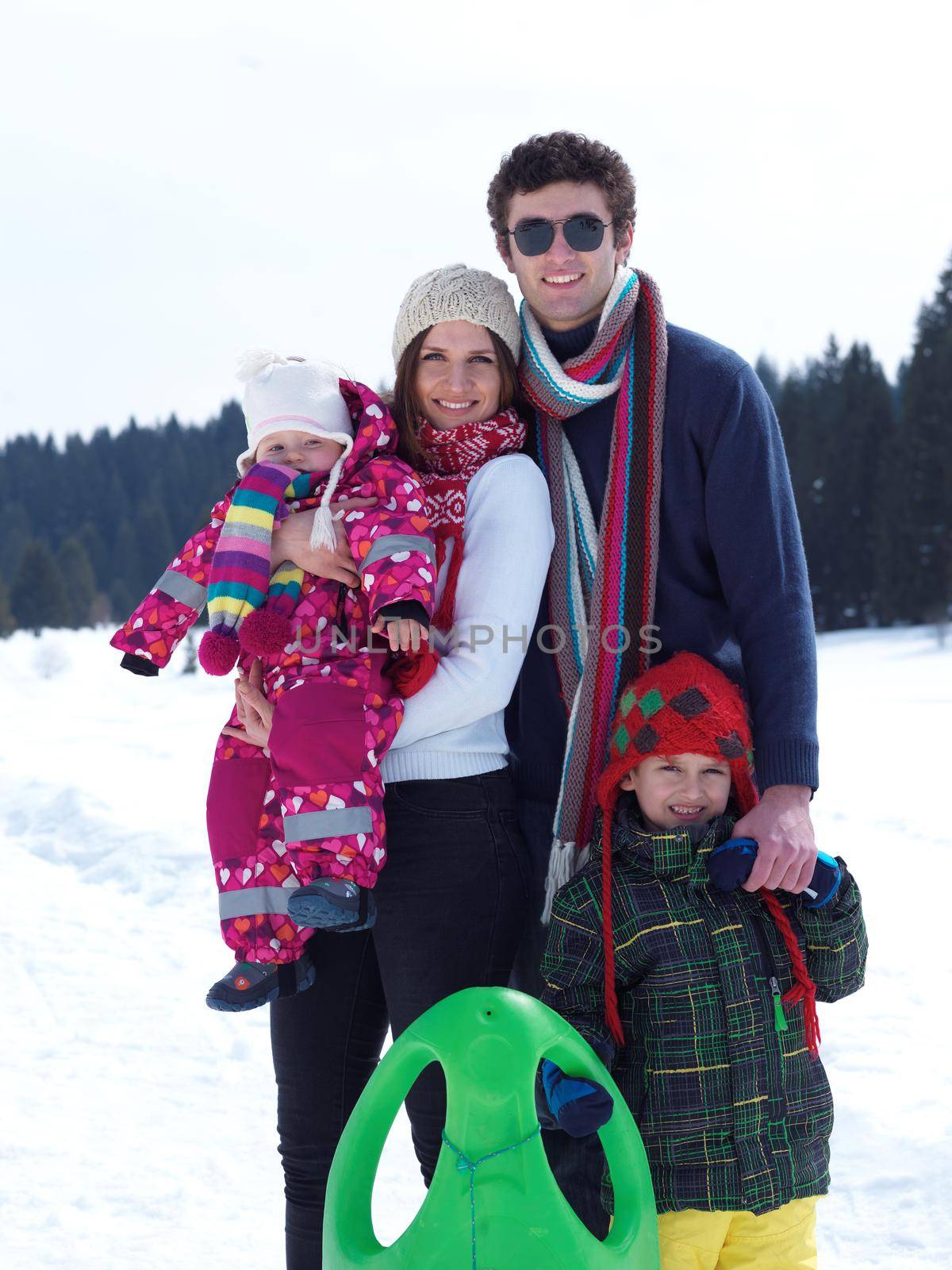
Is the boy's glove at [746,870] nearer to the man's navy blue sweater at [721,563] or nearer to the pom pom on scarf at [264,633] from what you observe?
the man's navy blue sweater at [721,563]

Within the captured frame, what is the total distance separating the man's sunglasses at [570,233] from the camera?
2231 millimetres

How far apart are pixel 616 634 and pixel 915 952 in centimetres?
302

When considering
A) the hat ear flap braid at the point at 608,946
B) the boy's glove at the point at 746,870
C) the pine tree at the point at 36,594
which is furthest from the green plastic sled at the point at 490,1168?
the pine tree at the point at 36,594

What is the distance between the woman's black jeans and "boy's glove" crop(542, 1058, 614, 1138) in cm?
30

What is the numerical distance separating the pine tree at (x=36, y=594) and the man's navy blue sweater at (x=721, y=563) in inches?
1719

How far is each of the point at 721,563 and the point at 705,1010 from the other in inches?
31.4

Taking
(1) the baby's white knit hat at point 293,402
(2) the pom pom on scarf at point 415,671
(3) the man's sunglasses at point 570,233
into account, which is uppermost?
(3) the man's sunglasses at point 570,233

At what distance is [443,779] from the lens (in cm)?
204

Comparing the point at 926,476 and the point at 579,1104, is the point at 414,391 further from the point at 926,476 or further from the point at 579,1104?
the point at 926,476

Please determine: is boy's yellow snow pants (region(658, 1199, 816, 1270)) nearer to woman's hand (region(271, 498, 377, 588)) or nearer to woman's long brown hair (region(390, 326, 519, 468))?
woman's hand (region(271, 498, 377, 588))

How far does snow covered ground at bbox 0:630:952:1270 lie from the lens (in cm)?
283

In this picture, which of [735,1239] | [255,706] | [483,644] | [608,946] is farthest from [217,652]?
[735,1239]

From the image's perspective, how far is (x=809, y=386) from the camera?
39656mm

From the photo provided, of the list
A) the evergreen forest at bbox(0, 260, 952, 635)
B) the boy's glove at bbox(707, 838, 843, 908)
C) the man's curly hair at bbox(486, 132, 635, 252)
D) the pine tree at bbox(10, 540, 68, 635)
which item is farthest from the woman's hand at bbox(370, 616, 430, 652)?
the pine tree at bbox(10, 540, 68, 635)
